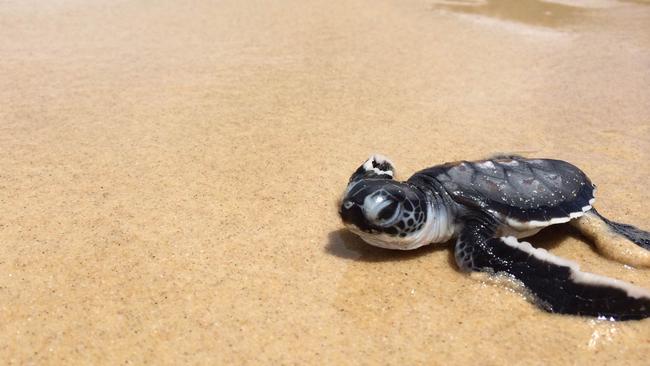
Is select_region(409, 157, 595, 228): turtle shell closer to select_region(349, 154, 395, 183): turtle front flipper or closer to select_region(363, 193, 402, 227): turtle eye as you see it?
select_region(349, 154, 395, 183): turtle front flipper

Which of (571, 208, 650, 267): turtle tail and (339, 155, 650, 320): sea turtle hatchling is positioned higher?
(339, 155, 650, 320): sea turtle hatchling

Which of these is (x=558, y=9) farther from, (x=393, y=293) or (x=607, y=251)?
(x=393, y=293)

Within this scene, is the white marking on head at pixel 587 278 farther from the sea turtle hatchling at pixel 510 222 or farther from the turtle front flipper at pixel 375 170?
the turtle front flipper at pixel 375 170

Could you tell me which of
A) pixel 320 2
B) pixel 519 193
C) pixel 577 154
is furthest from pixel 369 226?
pixel 320 2

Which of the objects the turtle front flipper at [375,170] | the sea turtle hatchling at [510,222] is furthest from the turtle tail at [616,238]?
the turtle front flipper at [375,170]

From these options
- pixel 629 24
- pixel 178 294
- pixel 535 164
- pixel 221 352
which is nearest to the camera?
pixel 221 352

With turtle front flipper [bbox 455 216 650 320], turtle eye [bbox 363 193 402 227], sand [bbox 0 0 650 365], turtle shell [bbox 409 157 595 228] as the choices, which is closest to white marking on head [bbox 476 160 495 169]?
turtle shell [bbox 409 157 595 228]

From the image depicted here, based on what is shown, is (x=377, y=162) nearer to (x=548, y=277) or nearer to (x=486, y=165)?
(x=486, y=165)
